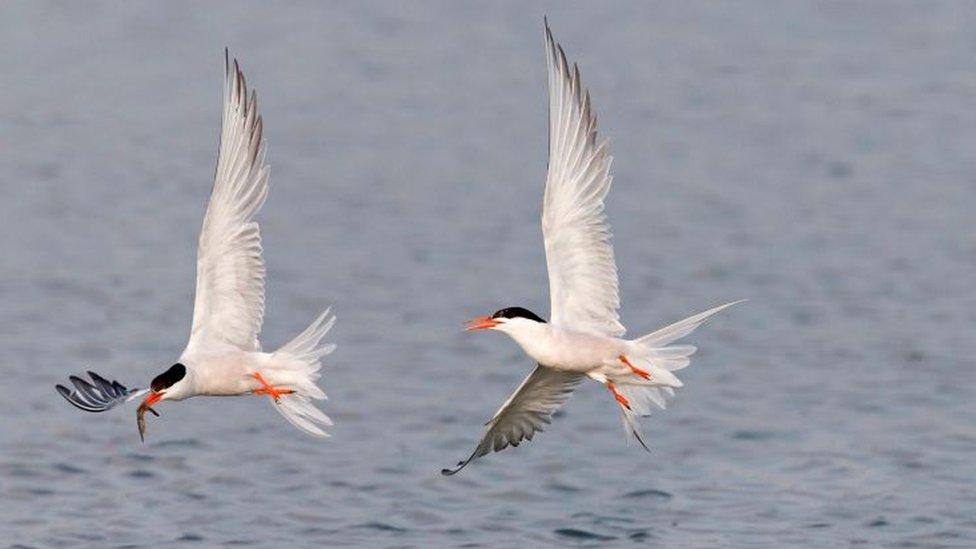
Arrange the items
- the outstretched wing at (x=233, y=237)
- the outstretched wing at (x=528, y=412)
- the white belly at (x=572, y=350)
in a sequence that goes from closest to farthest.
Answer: the white belly at (x=572, y=350) → the outstretched wing at (x=233, y=237) → the outstretched wing at (x=528, y=412)

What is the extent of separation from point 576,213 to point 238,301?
176 cm

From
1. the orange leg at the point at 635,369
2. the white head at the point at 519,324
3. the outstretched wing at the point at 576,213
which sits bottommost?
the orange leg at the point at 635,369

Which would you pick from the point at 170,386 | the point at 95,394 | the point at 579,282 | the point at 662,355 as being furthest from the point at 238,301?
the point at 662,355

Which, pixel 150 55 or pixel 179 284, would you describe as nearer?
pixel 179 284

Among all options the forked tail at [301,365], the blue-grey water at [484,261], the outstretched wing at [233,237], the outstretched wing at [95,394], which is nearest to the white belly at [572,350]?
the forked tail at [301,365]

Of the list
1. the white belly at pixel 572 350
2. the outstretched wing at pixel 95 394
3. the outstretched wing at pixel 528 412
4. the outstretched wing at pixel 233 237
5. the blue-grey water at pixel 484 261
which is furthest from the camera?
the blue-grey water at pixel 484 261

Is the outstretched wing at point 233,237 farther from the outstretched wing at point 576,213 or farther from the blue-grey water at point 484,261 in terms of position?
the blue-grey water at point 484,261

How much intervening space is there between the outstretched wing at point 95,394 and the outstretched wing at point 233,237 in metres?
0.47

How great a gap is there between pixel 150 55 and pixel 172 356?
26.7ft

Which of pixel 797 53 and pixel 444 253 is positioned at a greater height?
pixel 797 53

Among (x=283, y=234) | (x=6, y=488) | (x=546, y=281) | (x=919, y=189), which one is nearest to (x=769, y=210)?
(x=919, y=189)

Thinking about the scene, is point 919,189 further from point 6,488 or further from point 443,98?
point 6,488

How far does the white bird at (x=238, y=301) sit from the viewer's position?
10.6 metres

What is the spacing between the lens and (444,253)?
1855cm
